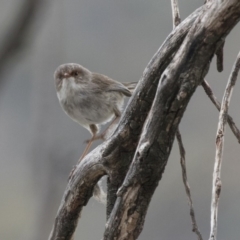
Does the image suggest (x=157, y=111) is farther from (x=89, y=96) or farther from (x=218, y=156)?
(x=89, y=96)

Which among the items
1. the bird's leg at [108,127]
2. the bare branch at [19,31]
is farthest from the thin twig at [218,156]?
the bird's leg at [108,127]

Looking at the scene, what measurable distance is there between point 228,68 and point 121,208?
2.47 m

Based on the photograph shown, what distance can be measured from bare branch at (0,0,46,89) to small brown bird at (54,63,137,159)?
1.98m

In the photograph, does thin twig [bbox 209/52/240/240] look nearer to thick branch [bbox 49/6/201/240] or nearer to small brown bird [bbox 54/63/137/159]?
thick branch [bbox 49/6/201/240]

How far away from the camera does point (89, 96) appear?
9.77ft

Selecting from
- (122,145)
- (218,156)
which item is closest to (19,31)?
(218,156)

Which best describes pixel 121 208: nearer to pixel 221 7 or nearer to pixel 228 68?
pixel 221 7

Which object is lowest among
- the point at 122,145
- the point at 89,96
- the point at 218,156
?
the point at 218,156

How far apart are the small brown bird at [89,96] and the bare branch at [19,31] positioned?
6.51 feet

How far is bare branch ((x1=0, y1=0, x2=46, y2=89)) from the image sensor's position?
0.78 metres

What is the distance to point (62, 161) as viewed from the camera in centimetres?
176

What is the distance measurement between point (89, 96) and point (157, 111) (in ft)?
5.62

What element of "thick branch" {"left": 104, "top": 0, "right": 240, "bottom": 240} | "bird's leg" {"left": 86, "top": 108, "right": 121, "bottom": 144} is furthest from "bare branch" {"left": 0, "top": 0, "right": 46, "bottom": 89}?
"bird's leg" {"left": 86, "top": 108, "right": 121, "bottom": 144}

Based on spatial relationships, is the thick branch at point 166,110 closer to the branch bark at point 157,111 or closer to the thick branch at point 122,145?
the branch bark at point 157,111
